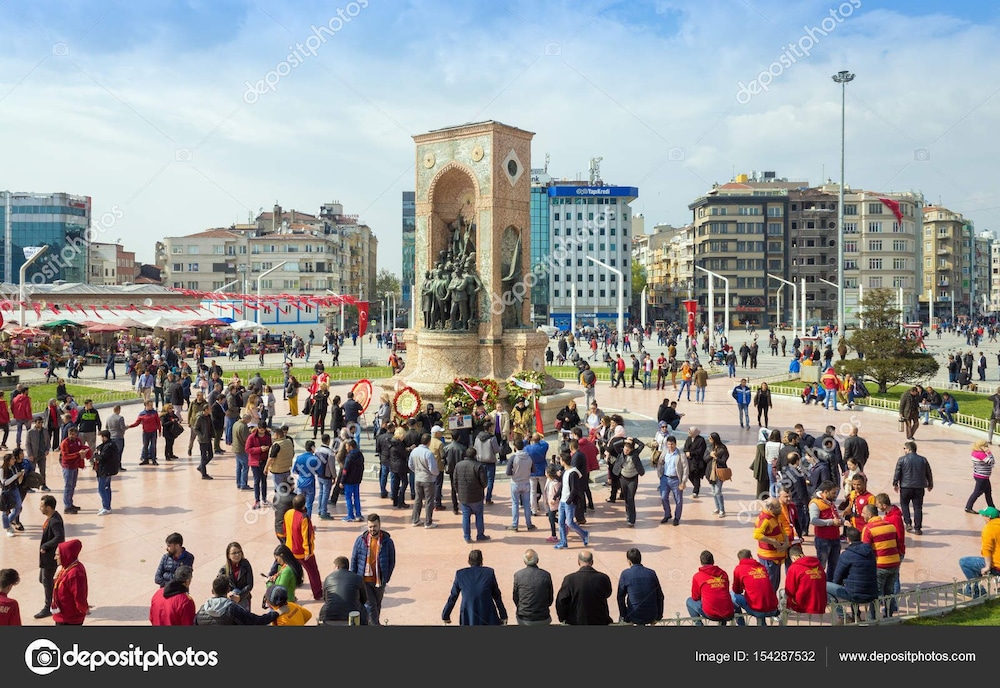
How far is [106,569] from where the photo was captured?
1019cm

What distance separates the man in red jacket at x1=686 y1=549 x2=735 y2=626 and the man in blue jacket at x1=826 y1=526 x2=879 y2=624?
1403 millimetres

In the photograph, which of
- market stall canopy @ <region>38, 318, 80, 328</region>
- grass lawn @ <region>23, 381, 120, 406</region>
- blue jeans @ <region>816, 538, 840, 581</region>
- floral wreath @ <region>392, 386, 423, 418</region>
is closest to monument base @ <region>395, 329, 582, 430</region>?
floral wreath @ <region>392, 386, 423, 418</region>

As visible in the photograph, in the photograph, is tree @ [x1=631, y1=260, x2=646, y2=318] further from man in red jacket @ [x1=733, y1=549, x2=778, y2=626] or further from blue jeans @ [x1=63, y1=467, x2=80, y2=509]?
man in red jacket @ [x1=733, y1=549, x2=778, y2=626]

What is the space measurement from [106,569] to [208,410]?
5.48m

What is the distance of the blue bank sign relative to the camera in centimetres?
11056

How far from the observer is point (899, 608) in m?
8.55

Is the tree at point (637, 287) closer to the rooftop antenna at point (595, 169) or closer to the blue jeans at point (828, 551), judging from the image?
the rooftop antenna at point (595, 169)

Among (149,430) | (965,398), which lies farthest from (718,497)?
(965,398)

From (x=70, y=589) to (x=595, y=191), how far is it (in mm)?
107472

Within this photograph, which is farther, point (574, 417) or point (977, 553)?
point (574, 417)

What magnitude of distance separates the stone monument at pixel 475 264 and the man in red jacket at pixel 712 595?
11.8 metres

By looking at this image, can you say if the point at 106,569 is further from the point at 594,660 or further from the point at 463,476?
the point at 594,660

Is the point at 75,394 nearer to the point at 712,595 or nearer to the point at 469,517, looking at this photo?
the point at 469,517

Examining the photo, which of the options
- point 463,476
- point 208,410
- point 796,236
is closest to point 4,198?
point 796,236
